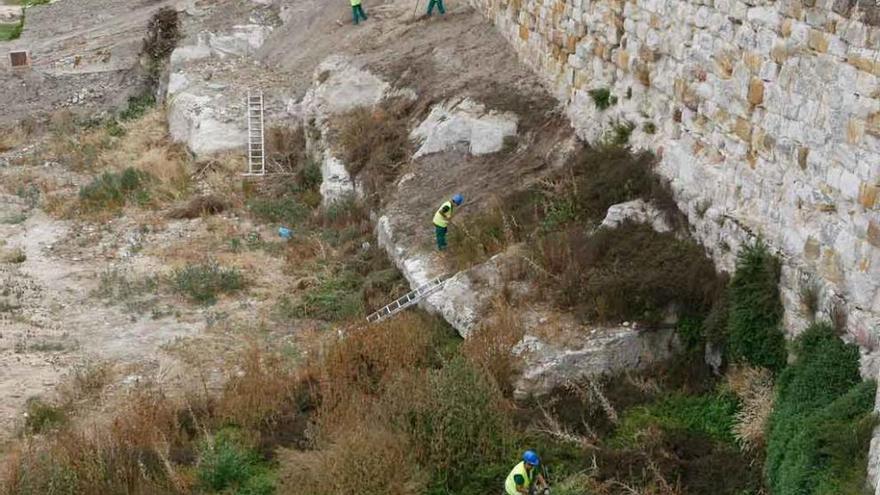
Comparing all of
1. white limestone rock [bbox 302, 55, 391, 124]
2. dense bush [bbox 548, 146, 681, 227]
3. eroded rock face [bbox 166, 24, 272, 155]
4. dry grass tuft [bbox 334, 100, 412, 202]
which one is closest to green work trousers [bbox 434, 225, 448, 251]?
dense bush [bbox 548, 146, 681, 227]

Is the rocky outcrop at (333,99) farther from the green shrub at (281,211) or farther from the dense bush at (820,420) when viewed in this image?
the dense bush at (820,420)

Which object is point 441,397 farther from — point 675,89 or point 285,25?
point 285,25

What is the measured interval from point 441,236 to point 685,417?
5.19 metres

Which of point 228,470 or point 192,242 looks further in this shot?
point 192,242

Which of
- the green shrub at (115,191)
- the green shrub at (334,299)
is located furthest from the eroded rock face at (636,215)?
the green shrub at (115,191)

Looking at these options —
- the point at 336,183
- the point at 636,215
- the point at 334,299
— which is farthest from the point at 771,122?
the point at 336,183

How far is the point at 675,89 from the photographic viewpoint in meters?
13.0

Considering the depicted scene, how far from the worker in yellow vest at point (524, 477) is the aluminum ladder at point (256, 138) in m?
12.5

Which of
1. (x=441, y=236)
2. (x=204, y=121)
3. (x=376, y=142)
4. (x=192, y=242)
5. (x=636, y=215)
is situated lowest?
(x=204, y=121)

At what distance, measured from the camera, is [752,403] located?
10.5m

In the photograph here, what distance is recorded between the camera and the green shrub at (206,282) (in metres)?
16.2

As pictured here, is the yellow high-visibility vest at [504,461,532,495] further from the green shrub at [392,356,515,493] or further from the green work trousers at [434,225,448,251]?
the green work trousers at [434,225,448,251]

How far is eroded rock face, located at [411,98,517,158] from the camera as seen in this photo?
16922 mm

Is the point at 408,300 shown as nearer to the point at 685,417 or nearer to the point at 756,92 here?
the point at 685,417
